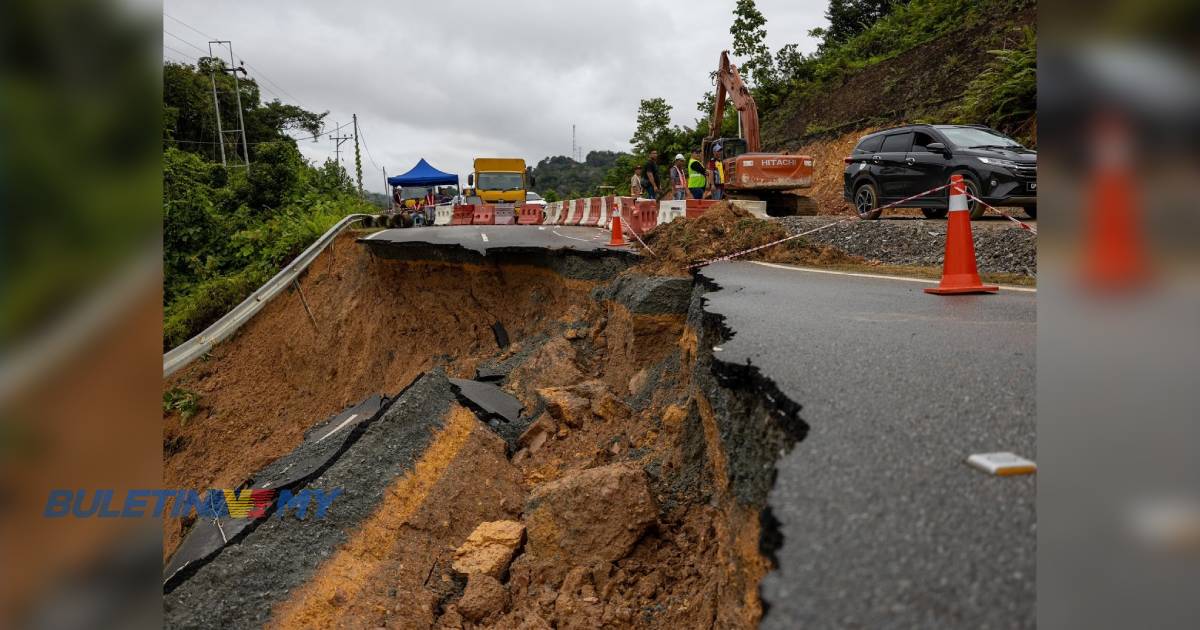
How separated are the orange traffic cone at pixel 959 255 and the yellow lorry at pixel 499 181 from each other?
20309 millimetres

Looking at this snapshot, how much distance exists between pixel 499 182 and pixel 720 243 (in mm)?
17526

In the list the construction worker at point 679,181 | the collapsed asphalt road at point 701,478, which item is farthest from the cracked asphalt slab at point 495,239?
the construction worker at point 679,181

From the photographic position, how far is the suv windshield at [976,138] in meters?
10.4

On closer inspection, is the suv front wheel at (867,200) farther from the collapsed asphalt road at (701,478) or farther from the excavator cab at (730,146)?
the collapsed asphalt road at (701,478)

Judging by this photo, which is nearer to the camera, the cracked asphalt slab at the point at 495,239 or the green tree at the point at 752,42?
the cracked asphalt slab at the point at 495,239

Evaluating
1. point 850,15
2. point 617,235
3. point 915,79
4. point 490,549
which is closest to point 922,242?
point 617,235

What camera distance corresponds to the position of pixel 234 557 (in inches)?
165

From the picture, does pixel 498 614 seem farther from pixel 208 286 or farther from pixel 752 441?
pixel 208 286

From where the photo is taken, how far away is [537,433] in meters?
6.43

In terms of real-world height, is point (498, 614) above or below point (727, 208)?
below

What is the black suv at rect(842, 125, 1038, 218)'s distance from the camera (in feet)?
31.4
